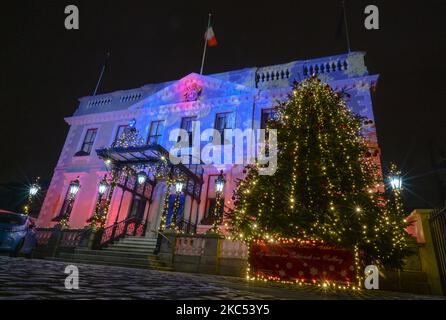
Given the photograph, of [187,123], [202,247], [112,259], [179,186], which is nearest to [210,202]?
[179,186]

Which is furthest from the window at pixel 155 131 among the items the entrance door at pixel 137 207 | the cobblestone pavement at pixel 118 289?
the cobblestone pavement at pixel 118 289

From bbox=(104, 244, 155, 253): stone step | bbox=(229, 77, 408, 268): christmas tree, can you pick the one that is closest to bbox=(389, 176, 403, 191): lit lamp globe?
bbox=(229, 77, 408, 268): christmas tree

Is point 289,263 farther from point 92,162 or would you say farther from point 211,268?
point 92,162

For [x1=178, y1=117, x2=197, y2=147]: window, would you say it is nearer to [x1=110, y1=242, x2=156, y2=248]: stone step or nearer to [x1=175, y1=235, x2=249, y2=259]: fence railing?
[x1=110, y1=242, x2=156, y2=248]: stone step

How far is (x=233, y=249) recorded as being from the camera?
30.1 feet

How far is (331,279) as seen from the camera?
6555mm

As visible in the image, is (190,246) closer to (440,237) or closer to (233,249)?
(233,249)

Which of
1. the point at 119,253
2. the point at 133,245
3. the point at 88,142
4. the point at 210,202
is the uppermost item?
the point at 88,142

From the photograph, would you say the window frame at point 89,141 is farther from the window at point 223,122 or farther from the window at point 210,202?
the window at point 210,202

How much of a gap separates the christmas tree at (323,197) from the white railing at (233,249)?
1.36 meters

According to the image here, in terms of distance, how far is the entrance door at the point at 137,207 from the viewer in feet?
50.2

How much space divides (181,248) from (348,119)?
8163 mm

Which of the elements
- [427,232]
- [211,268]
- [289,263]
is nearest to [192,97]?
[211,268]

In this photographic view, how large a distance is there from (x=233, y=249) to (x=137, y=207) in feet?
28.3
